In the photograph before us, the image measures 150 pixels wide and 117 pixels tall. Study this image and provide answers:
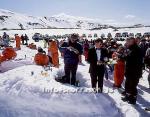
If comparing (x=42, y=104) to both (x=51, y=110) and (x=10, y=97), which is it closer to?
(x=51, y=110)

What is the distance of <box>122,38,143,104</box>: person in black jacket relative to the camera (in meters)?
8.37

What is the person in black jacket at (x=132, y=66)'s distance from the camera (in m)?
8.37

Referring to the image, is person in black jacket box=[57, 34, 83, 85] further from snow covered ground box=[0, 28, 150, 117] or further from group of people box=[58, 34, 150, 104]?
snow covered ground box=[0, 28, 150, 117]

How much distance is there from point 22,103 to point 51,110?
72cm

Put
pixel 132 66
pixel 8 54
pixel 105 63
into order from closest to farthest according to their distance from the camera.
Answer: pixel 132 66 < pixel 105 63 < pixel 8 54

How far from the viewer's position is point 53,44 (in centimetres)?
1584

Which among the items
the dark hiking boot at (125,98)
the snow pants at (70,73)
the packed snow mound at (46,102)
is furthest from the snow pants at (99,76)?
the packed snow mound at (46,102)

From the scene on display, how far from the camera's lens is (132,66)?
8.44m

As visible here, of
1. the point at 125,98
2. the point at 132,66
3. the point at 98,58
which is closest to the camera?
the point at 132,66

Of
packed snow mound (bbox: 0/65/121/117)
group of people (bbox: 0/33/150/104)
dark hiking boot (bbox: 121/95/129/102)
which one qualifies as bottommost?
dark hiking boot (bbox: 121/95/129/102)

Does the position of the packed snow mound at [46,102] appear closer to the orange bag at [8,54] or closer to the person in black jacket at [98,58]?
the person in black jacket at [98,58]

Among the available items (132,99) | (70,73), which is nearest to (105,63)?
(70,73)

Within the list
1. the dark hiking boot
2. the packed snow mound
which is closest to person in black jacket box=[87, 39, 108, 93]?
the dark hiking boot

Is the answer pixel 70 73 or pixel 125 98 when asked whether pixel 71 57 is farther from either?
pixel 125 98
